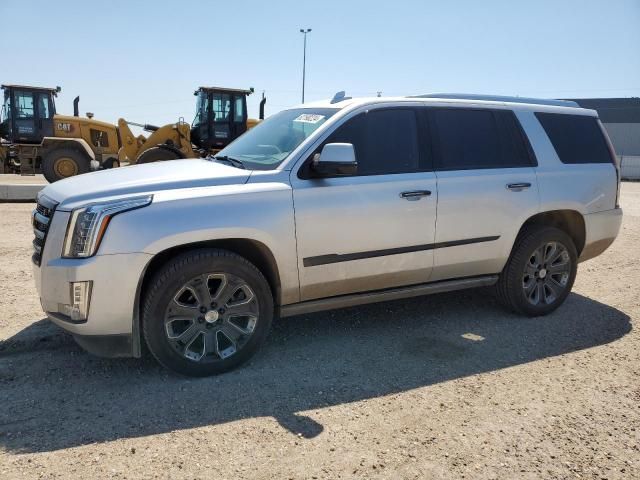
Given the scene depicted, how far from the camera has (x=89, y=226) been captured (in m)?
3.18

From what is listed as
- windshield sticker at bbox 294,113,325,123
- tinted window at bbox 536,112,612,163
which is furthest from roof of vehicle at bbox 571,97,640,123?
windshield sticker at bbox 294,113,325,123

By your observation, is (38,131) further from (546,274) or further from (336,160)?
(546,274)

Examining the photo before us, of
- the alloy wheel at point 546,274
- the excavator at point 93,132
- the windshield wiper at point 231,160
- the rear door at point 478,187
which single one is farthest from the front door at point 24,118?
the alloy wheel at point 546,274

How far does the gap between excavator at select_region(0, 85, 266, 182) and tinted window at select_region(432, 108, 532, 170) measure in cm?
1292

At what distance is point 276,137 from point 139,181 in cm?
127

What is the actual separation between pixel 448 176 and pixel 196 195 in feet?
6.71

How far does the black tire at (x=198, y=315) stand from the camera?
11.0 feet

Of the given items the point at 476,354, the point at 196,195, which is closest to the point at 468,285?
the point at 476,354

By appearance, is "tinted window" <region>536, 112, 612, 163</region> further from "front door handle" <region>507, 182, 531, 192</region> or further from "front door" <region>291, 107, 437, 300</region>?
"front door" <region>291, 107, 437, 300</region>

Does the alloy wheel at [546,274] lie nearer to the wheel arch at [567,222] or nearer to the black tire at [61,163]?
the wheel arch at [567,222]

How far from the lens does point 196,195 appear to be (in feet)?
11.2

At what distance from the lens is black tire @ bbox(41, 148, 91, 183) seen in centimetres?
1572

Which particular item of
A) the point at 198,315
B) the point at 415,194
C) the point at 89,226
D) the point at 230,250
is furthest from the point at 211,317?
the point at 415,194

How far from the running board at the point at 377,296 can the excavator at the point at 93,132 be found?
13.2 meters
